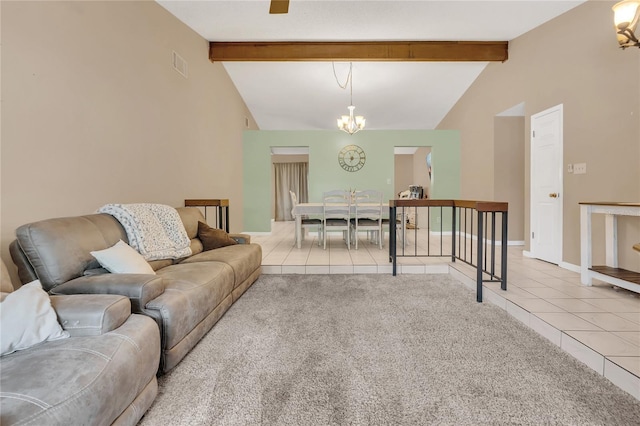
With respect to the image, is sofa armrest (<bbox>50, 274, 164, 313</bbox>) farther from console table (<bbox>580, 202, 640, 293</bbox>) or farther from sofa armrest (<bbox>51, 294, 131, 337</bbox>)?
console table (<bbox>580, 202, 640, 293</bbox>)

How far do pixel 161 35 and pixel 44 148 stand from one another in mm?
Answer: 2217

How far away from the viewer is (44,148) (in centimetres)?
199

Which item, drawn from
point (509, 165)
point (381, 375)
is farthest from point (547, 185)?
point (381, 375)

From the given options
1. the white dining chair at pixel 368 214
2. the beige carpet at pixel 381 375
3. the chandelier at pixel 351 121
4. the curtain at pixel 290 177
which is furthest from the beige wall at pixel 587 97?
the curtain at pixel 290 177

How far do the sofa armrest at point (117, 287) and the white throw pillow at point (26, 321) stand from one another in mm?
316

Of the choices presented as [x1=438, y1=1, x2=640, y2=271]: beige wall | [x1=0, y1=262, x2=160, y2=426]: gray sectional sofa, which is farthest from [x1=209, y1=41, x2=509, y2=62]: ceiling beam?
[x1=0, y1=262, x2=160, y2=426]: gray sectional sofa

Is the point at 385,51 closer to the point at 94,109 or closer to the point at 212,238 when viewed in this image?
the point at 212,238

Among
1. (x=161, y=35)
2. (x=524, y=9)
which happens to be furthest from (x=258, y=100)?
(x=524, y=9)

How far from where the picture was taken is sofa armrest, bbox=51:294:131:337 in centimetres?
115

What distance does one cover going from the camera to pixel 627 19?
222 cm

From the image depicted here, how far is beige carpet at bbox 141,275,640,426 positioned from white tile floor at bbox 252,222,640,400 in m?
0.09

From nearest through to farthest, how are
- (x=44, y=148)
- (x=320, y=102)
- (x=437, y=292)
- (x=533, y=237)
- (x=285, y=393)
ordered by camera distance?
(x=285, y=393) → (x=44, y=148) → (x=437, y=292) → (x=533, y=237) → (x=320, y=102)

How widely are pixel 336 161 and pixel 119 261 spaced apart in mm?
5343

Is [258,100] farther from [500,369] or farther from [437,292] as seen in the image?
[500,369]
